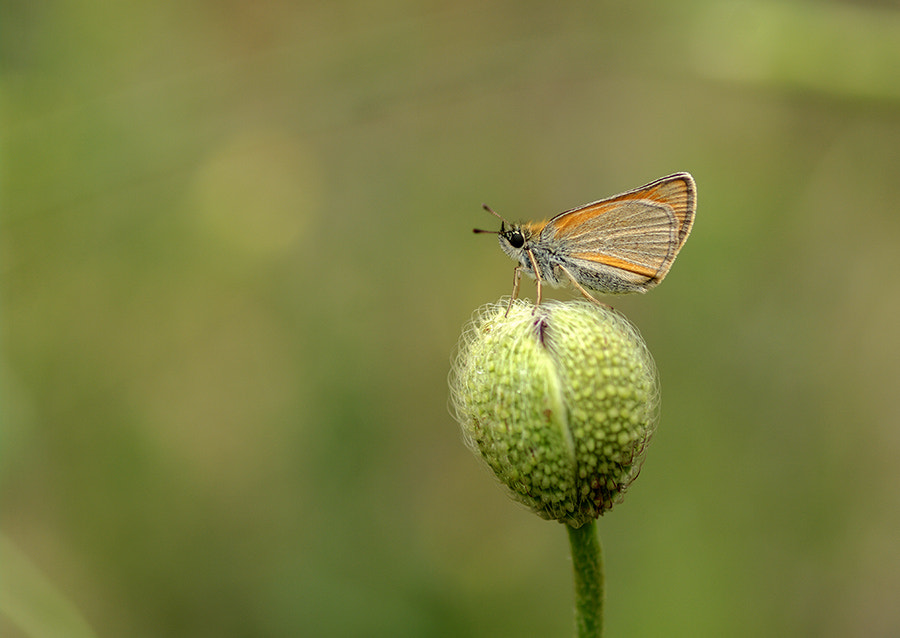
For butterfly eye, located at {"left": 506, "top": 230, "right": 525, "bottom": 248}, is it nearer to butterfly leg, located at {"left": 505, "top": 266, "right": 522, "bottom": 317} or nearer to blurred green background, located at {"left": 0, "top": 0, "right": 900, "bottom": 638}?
butterfly leg, located at {"left": 505, "top": 266, "right": 522, "bottom": 317}

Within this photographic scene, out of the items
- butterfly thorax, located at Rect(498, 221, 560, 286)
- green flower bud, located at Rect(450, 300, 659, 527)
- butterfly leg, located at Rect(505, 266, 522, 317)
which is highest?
butterfly thorax, located at Rect(498, 221, 560, 286)

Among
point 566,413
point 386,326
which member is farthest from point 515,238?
point 386,326

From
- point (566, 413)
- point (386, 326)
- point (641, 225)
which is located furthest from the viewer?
point (386, 326)

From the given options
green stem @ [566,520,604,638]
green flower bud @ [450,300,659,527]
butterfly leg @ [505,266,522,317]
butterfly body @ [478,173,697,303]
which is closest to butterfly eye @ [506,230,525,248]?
butterfly body @ [478,173,697,303]

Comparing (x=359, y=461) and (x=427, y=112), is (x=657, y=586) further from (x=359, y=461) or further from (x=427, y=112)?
(x=427, y=112)

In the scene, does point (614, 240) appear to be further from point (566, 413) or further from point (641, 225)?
point (566, 413)
